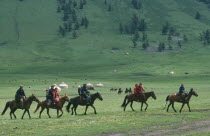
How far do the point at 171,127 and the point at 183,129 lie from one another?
1.28m

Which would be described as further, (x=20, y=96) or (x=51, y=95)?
(x=51, y=95)

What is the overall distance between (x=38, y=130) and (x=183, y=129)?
11.5m

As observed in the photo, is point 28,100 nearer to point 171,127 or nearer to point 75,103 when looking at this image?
point 75,103

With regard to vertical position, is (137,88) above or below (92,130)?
above

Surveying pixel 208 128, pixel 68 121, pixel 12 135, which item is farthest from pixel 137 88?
pixel 12 135

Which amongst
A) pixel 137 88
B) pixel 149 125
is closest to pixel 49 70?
pixel 137 88

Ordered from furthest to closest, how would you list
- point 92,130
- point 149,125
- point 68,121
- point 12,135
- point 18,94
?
point 18,94 → point 68,121 → point 149,125 → point 92,130 → point 12,135

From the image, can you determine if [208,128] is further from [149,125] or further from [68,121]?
[68,121]

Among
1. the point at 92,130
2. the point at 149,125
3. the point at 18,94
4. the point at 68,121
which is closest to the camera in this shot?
the point at 92,130

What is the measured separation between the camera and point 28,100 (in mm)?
44469

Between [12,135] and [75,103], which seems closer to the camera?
[12,135]

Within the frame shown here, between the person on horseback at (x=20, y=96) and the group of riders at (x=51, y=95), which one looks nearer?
the person on horseback at (x=20, y=96)

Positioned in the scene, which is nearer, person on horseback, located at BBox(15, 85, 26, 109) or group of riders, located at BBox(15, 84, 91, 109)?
person on horseback, located at BBox(15, 85, 26, 109)

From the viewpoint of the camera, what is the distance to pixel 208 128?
35094 mm
